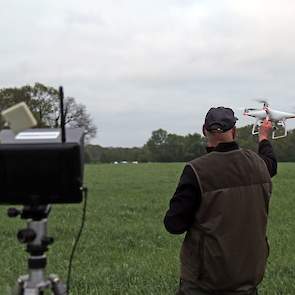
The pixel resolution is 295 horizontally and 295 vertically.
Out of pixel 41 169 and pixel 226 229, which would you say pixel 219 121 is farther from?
pixel 41 169

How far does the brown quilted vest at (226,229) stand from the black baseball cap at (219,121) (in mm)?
159

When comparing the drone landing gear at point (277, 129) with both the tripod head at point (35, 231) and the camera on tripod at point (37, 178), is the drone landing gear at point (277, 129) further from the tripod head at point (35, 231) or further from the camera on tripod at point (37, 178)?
the tripod head at point (35, 231)

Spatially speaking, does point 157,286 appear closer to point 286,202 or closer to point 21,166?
point 21,166

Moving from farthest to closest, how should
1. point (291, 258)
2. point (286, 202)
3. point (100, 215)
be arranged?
1. point (286, 202)
2. point (100, 215)
3. point (291, 258)

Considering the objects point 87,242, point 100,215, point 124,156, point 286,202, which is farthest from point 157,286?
point 124,156

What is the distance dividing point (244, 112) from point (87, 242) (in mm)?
6776

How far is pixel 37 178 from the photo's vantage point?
2.63 meters

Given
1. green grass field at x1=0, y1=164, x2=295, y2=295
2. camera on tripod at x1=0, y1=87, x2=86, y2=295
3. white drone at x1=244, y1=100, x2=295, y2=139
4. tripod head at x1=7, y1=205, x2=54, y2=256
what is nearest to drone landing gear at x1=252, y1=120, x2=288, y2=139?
white drone at x1=244, y1=100, x2=295, y2=139

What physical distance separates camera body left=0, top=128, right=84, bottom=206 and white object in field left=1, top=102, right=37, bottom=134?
0.26ft

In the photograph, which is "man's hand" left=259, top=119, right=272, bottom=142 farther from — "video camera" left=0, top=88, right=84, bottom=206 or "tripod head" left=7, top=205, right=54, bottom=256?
"tripod head" left=7, top=205, right=54, bottom=256

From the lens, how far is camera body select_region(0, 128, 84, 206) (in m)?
2.60

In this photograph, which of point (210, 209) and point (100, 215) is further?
point (100, 215)

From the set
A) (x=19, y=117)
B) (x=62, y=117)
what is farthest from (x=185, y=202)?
(x=19, y=117)

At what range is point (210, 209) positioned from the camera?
358cm
